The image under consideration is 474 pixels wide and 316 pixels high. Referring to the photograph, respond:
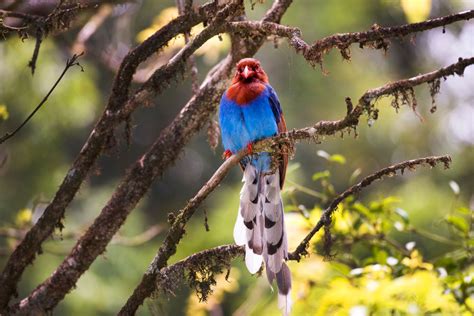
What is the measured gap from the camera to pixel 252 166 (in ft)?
16.1

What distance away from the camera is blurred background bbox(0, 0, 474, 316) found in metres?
4.63

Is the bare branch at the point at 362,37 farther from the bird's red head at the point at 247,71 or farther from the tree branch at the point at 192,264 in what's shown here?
the bird's red head at the point at 247,71

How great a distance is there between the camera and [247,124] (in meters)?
4.89

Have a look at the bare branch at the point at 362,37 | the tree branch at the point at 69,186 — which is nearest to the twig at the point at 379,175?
the bare branch at the point at 362,37

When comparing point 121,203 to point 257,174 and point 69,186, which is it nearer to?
point 69,186

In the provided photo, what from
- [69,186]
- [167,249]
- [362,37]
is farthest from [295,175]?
[362,37]

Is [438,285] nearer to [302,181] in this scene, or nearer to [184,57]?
[184,57]

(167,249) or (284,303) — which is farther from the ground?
(167,249)

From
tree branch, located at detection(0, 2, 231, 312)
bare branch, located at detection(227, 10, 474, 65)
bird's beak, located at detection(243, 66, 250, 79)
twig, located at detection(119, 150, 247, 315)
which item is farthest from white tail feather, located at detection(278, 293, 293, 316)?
bird's beak, located at detection(243, 66, 250, 79)

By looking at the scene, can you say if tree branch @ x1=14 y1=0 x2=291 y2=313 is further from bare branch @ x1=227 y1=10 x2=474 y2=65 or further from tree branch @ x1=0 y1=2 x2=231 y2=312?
bare branch @ x1=227 y1=10 x2=474 y2=65

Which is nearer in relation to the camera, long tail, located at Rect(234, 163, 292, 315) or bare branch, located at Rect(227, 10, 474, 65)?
bare branch, located at Rect(227, 10, 474, 65)

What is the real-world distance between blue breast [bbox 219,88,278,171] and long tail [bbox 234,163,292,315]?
116 millimetres

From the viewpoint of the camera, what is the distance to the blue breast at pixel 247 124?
488 cm

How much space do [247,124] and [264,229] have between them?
68 centimetres
